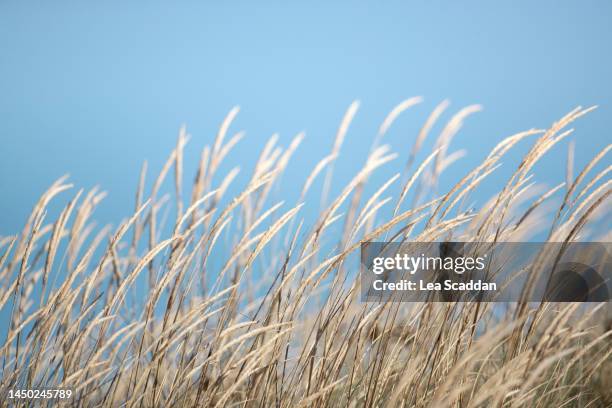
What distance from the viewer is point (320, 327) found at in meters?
1.13

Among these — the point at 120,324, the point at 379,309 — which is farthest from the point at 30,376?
the point at 379,309

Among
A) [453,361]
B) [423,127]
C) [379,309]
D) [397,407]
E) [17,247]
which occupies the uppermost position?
[423,127]

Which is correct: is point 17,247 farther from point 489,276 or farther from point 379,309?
point 489,276

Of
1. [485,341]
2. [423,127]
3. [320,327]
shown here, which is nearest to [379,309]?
[320,327]

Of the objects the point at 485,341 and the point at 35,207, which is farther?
the point at 35,207

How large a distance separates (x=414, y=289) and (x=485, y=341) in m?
0.47

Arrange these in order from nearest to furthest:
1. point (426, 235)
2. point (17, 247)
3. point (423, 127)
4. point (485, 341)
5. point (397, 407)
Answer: point (485, 341)
point (426, 235)
point (397, 407)
point (423, 127)
point (17, 247)

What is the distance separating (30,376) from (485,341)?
3.68 ft

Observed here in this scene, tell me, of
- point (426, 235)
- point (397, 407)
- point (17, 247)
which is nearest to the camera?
point (426, 235)

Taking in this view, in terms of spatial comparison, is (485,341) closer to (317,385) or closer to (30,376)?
(317,385)

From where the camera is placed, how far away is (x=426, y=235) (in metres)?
1.06

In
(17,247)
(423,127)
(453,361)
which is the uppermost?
(423,127)

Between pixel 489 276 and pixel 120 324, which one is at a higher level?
pixel 489 276

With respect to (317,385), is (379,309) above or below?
above
